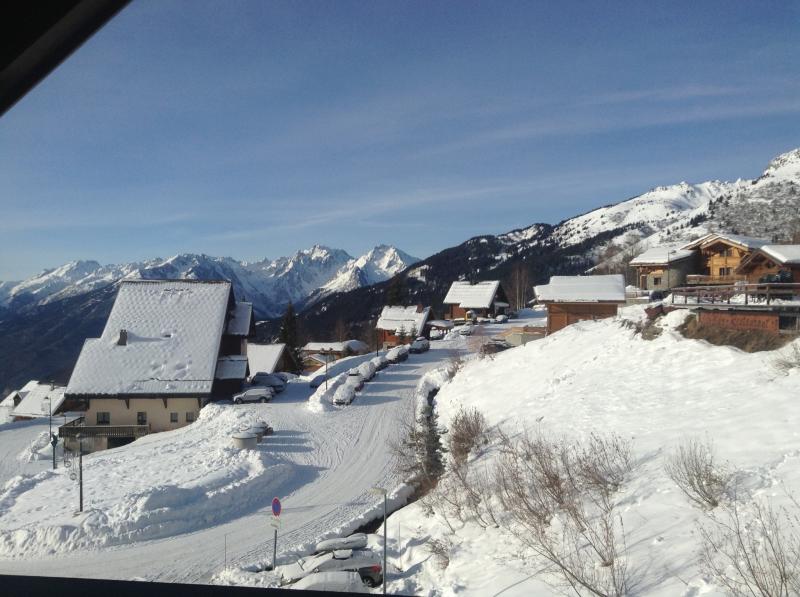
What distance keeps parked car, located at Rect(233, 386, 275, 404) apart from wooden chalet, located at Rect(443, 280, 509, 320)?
106ft

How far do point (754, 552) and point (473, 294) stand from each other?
177ft

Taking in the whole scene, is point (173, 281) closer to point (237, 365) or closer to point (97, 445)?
point (237, 365)

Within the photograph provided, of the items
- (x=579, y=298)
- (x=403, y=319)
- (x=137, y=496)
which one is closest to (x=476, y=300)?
(x=403, y=319)

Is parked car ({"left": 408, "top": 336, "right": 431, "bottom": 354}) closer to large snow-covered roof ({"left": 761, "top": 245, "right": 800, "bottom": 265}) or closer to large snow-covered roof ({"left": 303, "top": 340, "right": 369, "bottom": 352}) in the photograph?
large snow-covered roof ({"left": 303, "top": 340, "right": 369, "bottom": 352})

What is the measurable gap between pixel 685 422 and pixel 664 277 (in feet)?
79.9

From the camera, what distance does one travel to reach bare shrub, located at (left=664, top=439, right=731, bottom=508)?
7.04 meters

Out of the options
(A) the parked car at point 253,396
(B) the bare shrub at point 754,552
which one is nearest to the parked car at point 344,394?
(A) the parked car at point 253,396

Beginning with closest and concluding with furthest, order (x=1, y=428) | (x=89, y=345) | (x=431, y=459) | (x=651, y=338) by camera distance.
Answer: (x=431, y=459)
(x=651, y=338)
(x=89, y=345)
(x=1, y=428)

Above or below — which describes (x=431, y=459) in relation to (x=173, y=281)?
below

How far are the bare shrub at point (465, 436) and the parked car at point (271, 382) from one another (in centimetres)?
1578

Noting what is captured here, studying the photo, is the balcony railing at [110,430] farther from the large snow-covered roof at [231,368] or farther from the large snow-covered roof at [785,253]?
the large snow-covered roof at [785,253]

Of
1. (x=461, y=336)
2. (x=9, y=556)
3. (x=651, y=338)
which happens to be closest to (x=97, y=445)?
(x=9, y=556)

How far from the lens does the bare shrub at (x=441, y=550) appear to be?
30.0ft

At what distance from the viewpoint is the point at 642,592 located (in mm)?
5750
